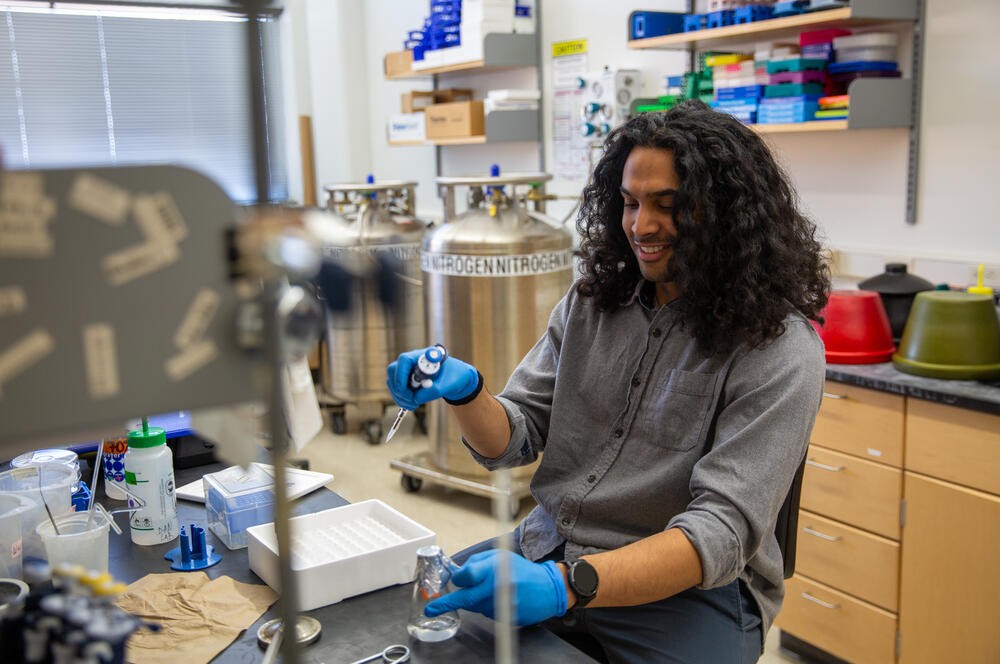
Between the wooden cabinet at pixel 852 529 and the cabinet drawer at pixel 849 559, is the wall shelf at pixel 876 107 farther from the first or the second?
the cabinet drawer at pixel 849 559

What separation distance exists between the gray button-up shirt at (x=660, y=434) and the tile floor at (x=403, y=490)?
1223 millimetres

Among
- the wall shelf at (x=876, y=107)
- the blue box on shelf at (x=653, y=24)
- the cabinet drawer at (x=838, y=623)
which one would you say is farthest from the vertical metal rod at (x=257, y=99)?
the blue box on shelf at (x=653, y=24)

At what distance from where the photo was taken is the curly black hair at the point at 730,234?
1.44 metres

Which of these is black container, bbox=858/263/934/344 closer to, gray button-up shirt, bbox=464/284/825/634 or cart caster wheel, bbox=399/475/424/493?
gray button-up shirt, bbox=464/284/825/634

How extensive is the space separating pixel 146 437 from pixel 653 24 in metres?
2.39

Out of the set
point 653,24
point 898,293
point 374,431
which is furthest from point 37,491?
point 374,431

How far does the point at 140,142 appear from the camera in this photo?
81cm

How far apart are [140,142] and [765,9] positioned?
2354mm

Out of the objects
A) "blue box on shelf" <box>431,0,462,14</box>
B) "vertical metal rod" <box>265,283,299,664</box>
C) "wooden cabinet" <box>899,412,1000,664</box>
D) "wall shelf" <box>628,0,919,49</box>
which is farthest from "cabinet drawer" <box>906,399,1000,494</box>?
"blue box on shelf" <box>431,0,462,14</box>

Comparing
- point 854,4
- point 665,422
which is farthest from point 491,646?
point 854,4

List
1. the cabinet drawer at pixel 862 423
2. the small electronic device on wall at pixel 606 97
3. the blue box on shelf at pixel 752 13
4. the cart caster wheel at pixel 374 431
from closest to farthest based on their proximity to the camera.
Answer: the cabinet drawer at pixel 862 423
the blue box on shelf at pixel 752 13
the small electronic device on wall at pixel 606 97
the cart caster wheel at pixel 374 431

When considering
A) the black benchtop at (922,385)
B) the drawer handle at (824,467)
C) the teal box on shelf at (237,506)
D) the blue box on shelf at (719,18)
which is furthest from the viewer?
the blue box on shelf at (719,18)

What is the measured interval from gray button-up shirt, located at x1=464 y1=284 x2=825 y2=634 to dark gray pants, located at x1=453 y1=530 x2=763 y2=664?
56mm

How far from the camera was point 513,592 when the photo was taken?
1.14 meters
